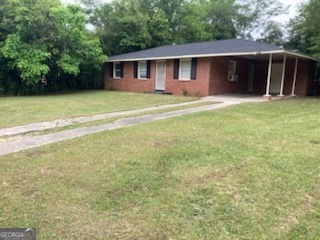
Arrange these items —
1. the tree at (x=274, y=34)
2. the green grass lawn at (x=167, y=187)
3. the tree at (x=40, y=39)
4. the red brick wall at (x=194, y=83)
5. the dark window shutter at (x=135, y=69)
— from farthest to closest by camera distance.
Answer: the tree at (x=274, y=34)
the dark window shutter at (x=135, y=69)
the tree at (x=40, y=39)
the red brick wall at (x=194, y=83)
the green grass lawn at (x=167, y=187)

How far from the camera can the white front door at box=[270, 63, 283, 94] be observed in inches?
697

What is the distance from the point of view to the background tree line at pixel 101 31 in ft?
55.0

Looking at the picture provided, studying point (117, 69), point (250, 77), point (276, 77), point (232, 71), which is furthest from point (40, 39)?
point (276, 77)

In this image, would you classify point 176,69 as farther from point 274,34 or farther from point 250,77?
point 274,34

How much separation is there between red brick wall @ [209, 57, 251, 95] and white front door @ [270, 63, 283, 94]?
1.53m

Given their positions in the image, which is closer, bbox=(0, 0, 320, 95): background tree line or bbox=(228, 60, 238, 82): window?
bbox=(0, 0, 320, 95): background tree line

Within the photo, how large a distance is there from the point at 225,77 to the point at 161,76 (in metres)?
3.82

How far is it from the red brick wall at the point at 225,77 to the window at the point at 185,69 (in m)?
1.44

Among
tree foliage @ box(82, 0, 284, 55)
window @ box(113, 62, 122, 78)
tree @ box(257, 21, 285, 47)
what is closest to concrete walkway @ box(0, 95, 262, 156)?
window @ box(113, 62, 122, 78)

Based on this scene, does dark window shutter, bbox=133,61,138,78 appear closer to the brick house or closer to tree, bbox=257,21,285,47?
the brick house

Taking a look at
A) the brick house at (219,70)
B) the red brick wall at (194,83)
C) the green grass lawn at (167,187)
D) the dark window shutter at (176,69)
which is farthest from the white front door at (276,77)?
the green grass lawn at (167,187)

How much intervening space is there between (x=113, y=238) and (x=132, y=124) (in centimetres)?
508

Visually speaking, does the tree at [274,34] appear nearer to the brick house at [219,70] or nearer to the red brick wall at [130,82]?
the brick house at [219,70]

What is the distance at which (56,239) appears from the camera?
100 inches
